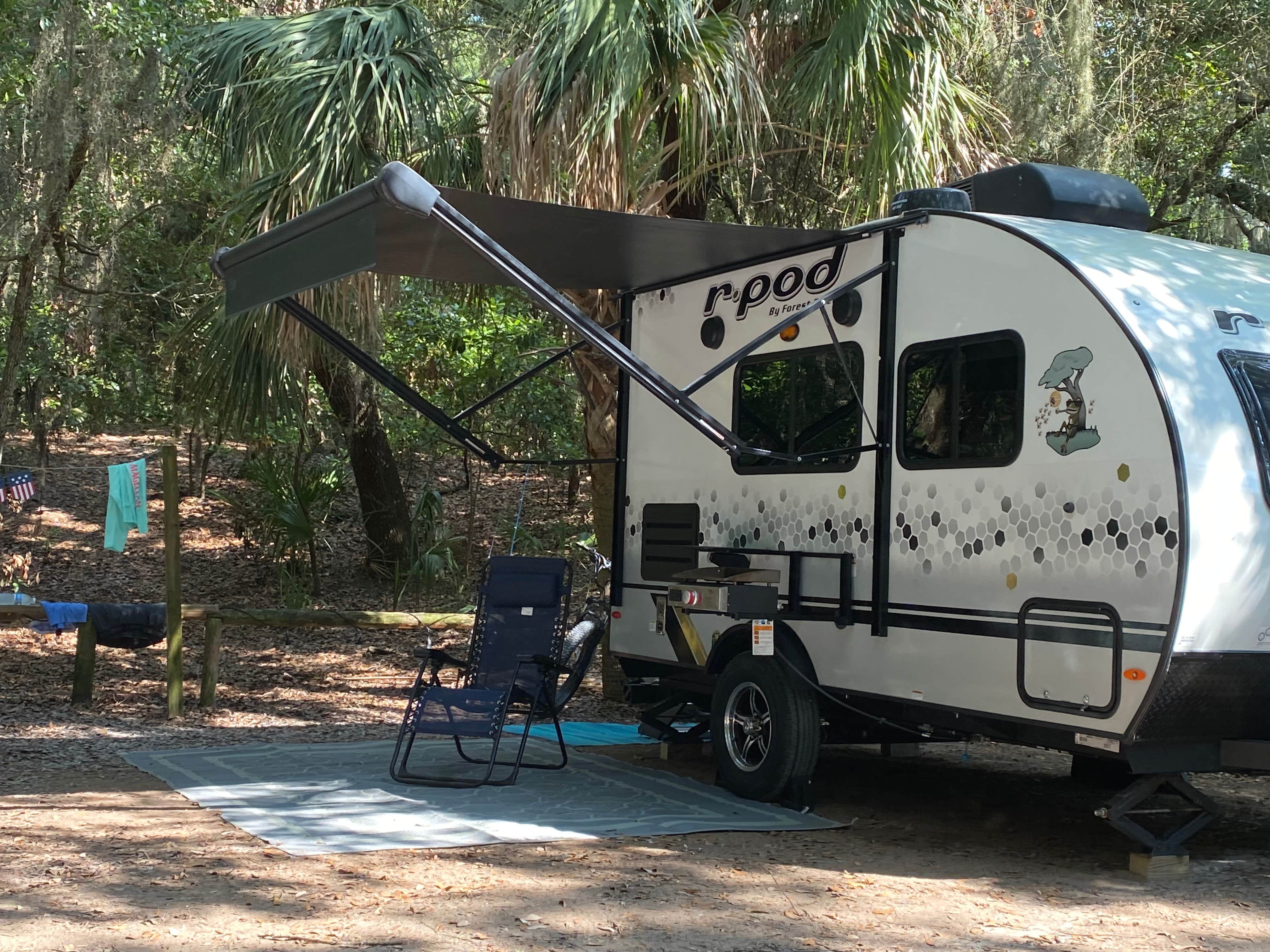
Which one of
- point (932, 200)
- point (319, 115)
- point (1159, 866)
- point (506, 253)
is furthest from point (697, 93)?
point (1159, 866)

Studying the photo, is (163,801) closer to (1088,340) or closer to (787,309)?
(787,309)

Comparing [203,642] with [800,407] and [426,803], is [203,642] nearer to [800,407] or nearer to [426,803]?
[426,803]

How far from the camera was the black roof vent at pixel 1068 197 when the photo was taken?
6.42 meters

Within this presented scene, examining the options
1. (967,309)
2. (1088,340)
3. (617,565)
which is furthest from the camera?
(617,565)

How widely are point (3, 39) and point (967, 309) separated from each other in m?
9.27

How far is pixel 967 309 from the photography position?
5922mm

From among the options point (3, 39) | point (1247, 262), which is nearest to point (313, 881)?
point (1247, 262)

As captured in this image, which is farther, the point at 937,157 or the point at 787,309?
the point at 937,157

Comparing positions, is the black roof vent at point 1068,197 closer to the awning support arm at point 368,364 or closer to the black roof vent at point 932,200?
the black roof vent at point 932,200

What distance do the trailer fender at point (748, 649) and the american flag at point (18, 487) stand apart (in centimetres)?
531

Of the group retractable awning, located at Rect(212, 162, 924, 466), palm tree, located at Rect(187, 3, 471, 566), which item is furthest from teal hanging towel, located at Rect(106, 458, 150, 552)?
retractable awning, located at Rect(212, 162, 924, 466)

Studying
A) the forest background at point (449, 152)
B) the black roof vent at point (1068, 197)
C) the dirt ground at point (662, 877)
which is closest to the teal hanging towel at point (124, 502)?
the forest background at point (449, 152)

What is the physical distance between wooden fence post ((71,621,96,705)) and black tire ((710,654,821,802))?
461 centimetres

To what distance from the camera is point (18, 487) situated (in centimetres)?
971
